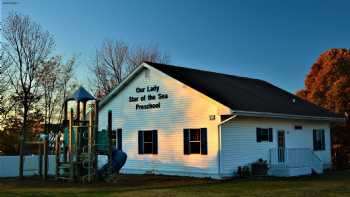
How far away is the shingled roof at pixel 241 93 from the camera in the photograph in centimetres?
2125

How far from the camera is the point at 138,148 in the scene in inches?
926

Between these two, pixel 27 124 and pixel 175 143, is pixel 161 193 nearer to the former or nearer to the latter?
pixel 175 143

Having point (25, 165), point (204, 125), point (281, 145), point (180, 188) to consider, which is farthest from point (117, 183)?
point (281, 145)

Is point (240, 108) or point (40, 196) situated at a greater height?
point (240, 108)

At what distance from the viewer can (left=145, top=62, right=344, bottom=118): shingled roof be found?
21.2 metres

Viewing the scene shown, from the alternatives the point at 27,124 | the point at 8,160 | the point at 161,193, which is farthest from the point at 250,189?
the point at 27,124

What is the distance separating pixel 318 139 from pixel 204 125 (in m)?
9.03

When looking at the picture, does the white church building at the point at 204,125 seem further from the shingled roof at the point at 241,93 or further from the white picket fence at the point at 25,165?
the white picket fence at the point at 25,165

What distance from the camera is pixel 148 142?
76.2ft

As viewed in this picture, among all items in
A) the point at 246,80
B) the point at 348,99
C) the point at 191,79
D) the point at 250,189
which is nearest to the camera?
the point at 250,189

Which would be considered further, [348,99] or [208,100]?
[348,99]

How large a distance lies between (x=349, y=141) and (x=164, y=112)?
1630 cm

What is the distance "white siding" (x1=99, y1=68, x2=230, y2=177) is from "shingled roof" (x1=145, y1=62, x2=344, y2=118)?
53cm

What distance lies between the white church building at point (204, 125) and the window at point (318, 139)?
11cm
